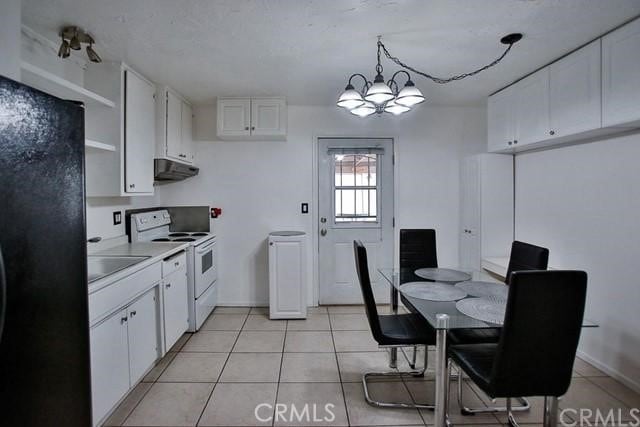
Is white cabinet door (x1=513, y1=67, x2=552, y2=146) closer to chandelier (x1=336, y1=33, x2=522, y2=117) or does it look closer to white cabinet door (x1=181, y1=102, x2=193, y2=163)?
chandelier (x1=336, y1=33, x2=522, y2=117)

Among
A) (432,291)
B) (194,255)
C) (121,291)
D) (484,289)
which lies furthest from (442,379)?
(194,255)

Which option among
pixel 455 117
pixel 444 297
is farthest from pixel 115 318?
pixel 455 117

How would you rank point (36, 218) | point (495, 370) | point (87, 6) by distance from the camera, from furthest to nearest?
point (87, 6), point (495, 370), point (36, 218)

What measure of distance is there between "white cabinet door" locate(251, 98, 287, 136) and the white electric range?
4.17ft

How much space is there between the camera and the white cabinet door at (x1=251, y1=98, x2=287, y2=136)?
3.52m

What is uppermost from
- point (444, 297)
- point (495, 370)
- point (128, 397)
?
point (444, 297)

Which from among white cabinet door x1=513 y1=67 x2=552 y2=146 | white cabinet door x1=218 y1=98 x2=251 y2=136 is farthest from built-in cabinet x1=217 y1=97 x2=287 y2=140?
white cabinet door x1=513 y1=67 x2=552 y2=146

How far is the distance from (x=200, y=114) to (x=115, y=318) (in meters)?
2.58

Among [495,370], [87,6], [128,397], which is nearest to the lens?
[495,370]

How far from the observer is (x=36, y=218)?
97 centimetres

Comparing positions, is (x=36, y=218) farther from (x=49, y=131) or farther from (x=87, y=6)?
(x=87, y=6)

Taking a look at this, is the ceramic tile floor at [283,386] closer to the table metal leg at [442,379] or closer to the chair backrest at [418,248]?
the table metal leg at [442,379]

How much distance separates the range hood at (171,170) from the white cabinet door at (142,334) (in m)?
1.18

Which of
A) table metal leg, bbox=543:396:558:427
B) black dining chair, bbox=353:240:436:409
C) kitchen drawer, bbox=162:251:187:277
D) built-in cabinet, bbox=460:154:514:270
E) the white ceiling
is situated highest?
the white ceiling
